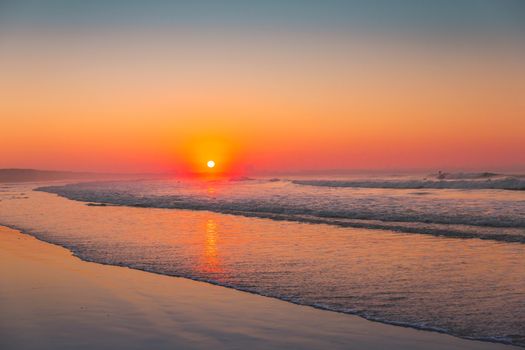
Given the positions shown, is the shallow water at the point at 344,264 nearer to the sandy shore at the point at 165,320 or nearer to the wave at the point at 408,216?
the sandy shore at the point at 165,320

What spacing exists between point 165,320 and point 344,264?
4696 millimetres

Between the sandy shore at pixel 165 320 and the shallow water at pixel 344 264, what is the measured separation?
0.47 metres

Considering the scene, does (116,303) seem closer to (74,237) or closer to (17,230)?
(74,237)

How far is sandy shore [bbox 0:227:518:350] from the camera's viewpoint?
5.73 m

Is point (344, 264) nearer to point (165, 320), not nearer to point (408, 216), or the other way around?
point (165, 320)

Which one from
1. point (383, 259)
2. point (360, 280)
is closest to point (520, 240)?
point (383, 259)

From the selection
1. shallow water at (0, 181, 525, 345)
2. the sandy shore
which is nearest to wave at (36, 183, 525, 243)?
shallow water at (0, 181, 525, 345)

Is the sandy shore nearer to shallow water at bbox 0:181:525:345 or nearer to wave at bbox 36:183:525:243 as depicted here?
shallow water at bbox 0:181:525:345

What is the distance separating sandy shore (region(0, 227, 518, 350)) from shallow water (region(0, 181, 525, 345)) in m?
0.47

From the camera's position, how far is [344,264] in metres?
10.4

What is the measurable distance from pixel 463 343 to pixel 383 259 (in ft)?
16.5

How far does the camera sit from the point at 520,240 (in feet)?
43.1

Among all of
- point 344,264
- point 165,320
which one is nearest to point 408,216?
point 344,264

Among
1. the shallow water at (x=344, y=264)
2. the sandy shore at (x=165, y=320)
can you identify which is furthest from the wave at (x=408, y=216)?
the sandy shore at (x=165, y=320)
